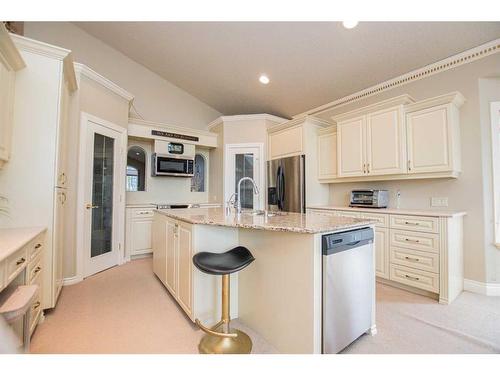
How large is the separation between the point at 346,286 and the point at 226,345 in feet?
3.01

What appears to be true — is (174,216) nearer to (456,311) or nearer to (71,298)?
(71,298)

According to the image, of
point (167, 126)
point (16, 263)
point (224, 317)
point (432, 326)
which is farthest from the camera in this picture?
point (167, 126)

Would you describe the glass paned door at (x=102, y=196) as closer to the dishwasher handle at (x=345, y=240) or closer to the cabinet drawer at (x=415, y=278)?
the dishwasher handle at (x=345, y=240)

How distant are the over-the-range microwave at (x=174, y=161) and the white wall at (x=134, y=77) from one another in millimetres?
785

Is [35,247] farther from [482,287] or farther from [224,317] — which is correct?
[482,287]

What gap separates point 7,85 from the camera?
176 cm

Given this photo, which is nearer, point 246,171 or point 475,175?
point 475,175

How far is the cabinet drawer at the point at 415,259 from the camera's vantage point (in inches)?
92.6

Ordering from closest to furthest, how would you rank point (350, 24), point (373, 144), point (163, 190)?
point (350, 24), point (373, 144), point (163, 190)

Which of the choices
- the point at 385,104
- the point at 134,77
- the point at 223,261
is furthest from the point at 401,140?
the point at 134,77

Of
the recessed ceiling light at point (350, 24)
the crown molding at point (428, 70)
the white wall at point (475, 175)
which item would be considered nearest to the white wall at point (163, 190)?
the crown molding at point (428, 70)

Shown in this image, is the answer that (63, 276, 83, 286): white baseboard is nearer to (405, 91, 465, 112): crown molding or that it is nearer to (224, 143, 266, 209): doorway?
(224, 143, 266, 209): doorway
